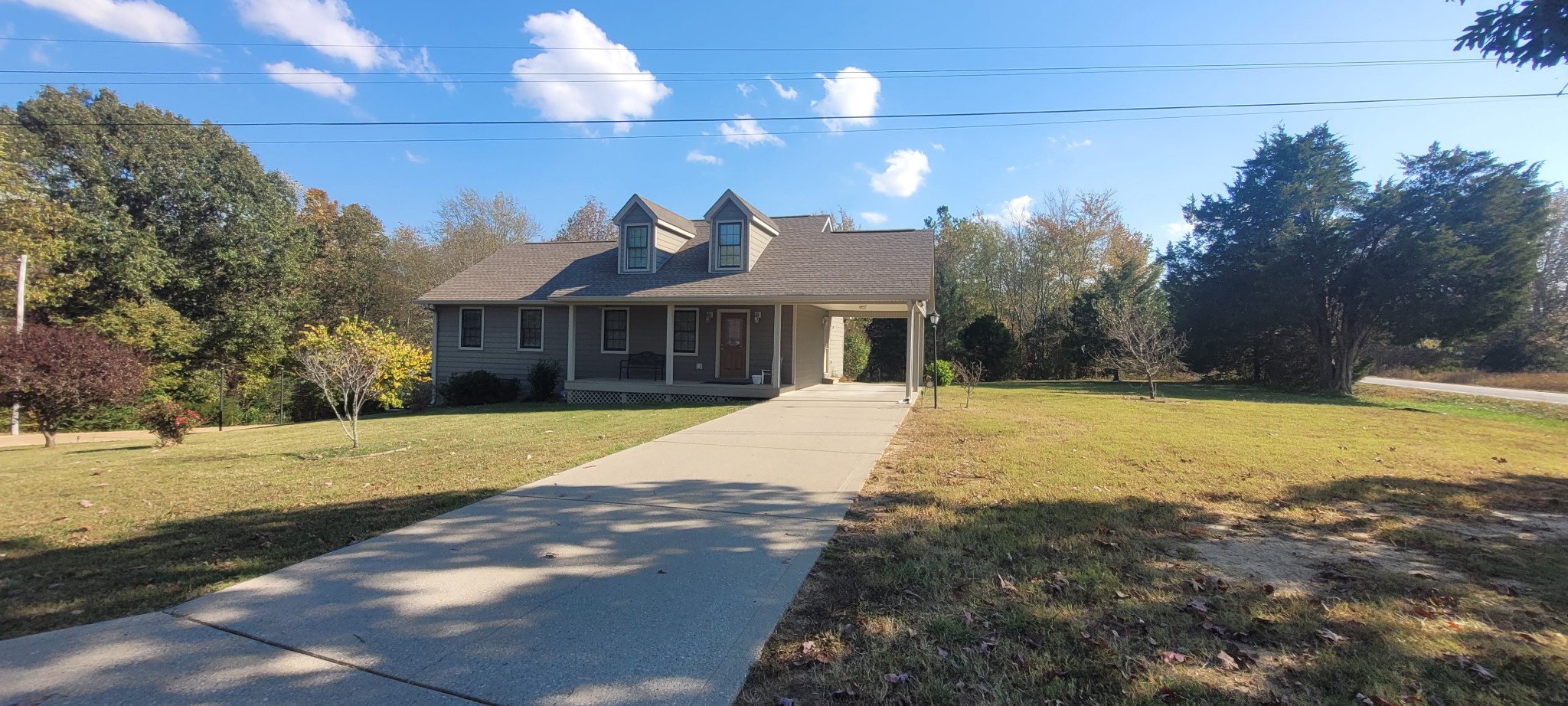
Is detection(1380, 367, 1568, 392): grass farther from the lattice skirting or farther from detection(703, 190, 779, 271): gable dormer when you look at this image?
the lattice skirting

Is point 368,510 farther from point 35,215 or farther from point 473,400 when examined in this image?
point 35,215

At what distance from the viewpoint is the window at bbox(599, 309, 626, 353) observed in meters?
17.5

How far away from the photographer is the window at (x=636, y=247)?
17188mm

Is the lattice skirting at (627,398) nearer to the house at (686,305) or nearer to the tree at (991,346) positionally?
the house at (686,305)

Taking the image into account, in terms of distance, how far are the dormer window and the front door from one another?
1265 mm

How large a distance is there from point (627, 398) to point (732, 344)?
3020 millimetres

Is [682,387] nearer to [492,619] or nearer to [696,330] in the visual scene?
[696,330]

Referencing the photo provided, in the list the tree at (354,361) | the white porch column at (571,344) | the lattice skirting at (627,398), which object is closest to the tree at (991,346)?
the lattice skirting at (627,398)

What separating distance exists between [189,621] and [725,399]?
39.8 feet

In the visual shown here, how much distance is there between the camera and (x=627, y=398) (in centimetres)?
1595

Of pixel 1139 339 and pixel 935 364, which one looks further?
pixel 1139 339

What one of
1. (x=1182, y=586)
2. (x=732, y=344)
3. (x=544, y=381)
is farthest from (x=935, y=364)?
(x=544, y=381)

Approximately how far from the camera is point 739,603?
11.1 ft

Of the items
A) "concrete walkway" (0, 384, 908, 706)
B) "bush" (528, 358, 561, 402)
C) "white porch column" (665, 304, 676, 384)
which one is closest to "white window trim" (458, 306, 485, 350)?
"bush" (528, 358, 561, 402)
